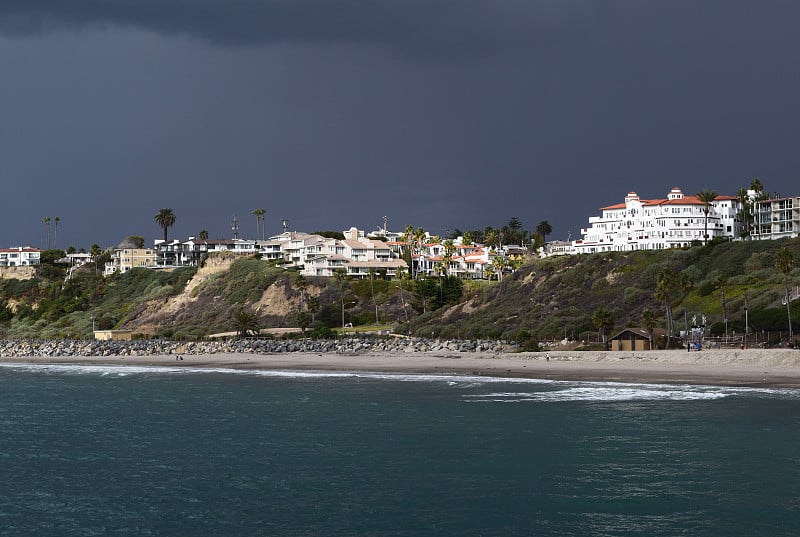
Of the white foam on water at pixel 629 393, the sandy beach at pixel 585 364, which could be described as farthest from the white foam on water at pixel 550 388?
the sandy beach at pixel 585 364

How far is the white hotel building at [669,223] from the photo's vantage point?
134 meters

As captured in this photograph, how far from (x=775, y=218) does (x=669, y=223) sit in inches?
576

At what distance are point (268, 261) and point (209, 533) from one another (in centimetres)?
13736

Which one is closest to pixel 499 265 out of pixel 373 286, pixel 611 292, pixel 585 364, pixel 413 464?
pixel 373 286

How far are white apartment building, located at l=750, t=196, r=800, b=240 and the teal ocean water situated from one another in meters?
79.5

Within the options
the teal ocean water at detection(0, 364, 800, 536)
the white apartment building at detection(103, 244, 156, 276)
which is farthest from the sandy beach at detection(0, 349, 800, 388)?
the white apartment building at detection(103, 244, 156, 276)

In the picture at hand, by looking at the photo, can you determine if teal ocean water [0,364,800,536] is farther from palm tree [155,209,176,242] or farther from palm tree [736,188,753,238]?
palm tree [155,209,176,242]

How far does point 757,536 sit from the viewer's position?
2502 cm

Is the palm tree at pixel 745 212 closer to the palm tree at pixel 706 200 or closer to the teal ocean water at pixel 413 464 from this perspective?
the palm tree at pixel 706 200

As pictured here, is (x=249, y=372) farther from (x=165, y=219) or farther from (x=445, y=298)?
(x=165, y=219)

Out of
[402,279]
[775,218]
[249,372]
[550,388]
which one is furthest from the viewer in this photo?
[402,279]

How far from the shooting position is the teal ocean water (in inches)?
1092

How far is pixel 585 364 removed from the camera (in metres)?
72.6

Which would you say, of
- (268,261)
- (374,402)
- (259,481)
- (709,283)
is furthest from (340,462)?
(268,261)
